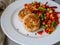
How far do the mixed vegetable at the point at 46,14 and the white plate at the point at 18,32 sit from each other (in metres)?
0.03

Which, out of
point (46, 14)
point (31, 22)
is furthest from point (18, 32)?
point (46, 14)

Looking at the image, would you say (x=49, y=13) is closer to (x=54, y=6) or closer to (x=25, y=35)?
(x=54, y=6)

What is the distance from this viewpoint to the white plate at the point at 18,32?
0.78 meters

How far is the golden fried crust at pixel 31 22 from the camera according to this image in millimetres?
829

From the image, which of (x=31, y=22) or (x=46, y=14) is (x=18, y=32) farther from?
(x=46, y=14)

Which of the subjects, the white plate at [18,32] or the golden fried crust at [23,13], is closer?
the white plate at [18,32]

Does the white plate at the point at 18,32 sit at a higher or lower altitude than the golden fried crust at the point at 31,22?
lower

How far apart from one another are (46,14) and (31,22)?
0.40 feet

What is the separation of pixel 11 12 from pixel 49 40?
11.7 inches

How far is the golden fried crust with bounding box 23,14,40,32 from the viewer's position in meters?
0.83

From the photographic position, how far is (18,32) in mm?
839

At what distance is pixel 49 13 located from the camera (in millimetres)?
909

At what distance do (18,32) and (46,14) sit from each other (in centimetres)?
20


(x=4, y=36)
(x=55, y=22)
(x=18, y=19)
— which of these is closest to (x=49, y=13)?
(x=55, y=22)
